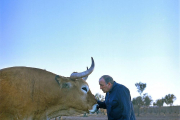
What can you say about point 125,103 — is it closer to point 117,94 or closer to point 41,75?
point 117,94

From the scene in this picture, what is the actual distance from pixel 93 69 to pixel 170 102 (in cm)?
6706

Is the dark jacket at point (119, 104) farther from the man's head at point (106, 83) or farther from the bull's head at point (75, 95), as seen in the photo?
the bull's head at point (75, 95)

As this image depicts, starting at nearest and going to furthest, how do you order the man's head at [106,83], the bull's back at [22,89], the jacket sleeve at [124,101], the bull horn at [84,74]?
the jacket sleeve at [124,101] → the bull's back at [22,89] → the man's head at [106,83] → the bull horn at [84,74]

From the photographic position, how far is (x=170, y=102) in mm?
69125

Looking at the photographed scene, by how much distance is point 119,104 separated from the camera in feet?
20.3

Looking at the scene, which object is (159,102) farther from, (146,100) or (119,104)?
(119,104)

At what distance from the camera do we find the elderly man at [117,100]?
6.11 m

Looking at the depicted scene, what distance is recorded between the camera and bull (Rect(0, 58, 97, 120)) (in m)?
6.24

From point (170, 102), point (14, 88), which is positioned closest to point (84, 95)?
point (14, 88)

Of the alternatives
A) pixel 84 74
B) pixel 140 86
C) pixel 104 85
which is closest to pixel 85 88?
pixel 84 74

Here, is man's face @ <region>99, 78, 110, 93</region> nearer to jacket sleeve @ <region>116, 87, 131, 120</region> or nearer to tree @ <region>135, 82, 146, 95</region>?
jacket sleeve @ <region>116, 87, 131, 120</region>

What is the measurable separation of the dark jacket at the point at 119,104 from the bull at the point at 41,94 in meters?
1.25

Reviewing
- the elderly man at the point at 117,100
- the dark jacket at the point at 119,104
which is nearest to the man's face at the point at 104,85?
the elderly man at the point at 117,100

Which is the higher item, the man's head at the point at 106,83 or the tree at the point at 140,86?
the tree at the point at 140,86
